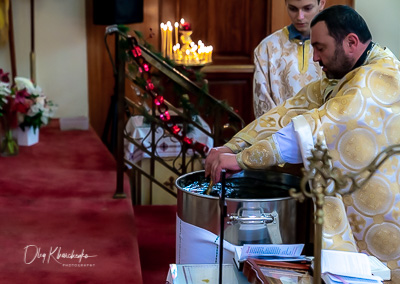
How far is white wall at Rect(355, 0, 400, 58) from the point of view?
721 centimetres

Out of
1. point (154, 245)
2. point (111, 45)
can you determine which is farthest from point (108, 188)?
point (111, 45)

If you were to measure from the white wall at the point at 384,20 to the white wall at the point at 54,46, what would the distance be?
277cm

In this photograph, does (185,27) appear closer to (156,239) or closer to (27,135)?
(27,135)

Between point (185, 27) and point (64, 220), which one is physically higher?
point (185, 27)

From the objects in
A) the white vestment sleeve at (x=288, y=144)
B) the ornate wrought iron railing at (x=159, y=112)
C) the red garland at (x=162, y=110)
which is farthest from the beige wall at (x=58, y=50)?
the white vestment sleeve at (x=288, y=144)

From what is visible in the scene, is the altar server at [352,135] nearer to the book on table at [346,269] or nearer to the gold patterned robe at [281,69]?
the book on table at [346,269]

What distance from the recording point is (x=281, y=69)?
4078 millimetres

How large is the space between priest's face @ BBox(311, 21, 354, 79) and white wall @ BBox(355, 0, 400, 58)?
202 inches

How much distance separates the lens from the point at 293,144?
87.3 inches

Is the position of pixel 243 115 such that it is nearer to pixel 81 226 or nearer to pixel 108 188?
pixel 108 188

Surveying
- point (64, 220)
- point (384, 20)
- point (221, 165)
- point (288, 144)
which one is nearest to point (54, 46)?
point (64, 220)

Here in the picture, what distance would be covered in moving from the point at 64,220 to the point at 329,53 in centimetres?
231

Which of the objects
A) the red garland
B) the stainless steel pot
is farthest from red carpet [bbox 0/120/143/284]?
the stainless steel pot

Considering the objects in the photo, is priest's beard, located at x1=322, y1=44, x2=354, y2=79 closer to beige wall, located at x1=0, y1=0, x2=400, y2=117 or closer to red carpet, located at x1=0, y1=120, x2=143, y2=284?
red carpet, located at x1=0, y1=120, x2=143, y2=284
